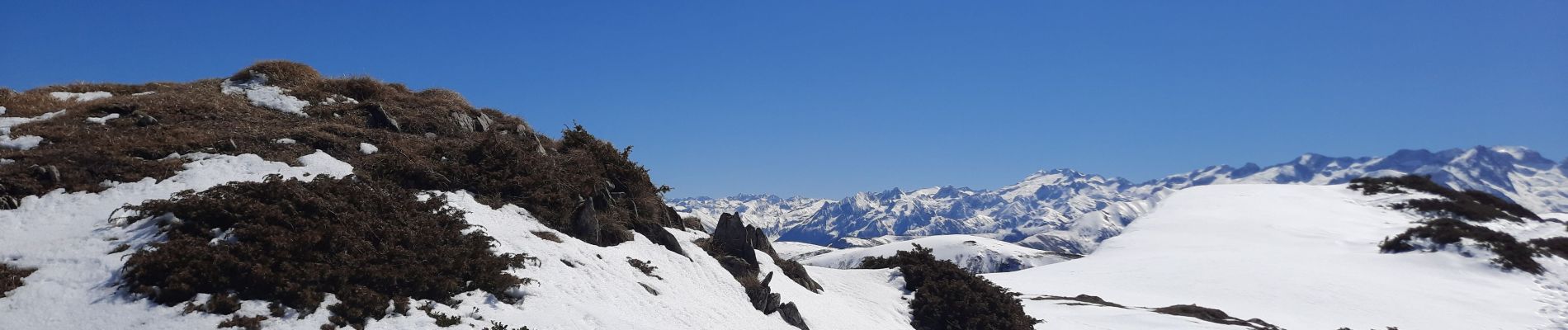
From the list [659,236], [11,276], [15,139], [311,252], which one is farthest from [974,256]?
[11,276]

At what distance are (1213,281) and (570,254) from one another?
3697cm

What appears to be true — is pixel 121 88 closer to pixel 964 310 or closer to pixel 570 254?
pixel 570 254

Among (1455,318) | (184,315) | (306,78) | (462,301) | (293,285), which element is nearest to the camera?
(184,315)

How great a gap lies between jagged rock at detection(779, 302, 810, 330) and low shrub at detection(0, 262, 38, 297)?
40.5 ft

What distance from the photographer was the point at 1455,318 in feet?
99.7

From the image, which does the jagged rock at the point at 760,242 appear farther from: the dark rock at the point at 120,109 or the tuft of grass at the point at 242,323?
the dark rock at the point at 120,109

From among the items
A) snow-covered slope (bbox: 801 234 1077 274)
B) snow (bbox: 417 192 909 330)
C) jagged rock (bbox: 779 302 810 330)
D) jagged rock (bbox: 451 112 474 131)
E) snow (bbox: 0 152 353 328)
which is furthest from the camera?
snow-covered slope (bbox: 801 234 1077 274)

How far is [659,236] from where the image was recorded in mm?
17656

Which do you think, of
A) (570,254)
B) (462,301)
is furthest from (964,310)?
(462,301)

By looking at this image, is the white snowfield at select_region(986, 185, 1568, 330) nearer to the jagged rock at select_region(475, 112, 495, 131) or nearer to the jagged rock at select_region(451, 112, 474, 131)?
the jagged rock at select_region(475, 112, 495, 131)

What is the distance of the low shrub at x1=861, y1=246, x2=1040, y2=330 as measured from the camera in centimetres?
2203

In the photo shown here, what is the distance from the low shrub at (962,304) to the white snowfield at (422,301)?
4.27 m

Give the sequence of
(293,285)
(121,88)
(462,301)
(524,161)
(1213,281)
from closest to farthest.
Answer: (293,285)
(462,301)
(524,161)
(121,88)
(1213,281)

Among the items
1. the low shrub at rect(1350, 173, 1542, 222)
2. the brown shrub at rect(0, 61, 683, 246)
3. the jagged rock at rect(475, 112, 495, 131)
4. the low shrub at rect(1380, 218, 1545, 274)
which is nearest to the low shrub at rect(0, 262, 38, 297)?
the brown shrub at rect(0, 61, 683, 246)
